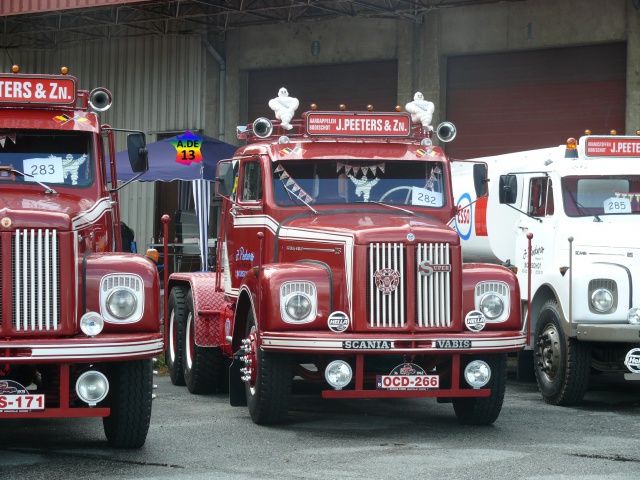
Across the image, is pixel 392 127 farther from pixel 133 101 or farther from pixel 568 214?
pixel 133 101

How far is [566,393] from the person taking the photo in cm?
1154

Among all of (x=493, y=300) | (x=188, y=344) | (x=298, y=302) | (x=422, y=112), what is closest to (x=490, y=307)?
(x=493, y=300)

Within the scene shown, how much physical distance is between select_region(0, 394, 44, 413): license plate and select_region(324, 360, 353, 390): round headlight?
2.37 m

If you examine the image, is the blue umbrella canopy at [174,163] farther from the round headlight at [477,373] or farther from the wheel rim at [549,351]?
the round headlight at [477,373]

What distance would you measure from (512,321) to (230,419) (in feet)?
8.47

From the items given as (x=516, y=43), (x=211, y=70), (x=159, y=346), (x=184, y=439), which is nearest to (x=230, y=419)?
(x=184, y=439)

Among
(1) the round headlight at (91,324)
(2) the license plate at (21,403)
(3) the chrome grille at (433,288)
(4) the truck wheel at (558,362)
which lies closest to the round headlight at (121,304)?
(1) the round headlight at (91,324)

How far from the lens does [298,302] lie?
9.60 m

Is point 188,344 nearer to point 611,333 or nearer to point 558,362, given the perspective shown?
point 558,362

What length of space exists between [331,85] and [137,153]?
16.0 meters

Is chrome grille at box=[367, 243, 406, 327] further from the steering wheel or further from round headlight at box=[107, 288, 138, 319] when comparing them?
round headlight at box=[107, 288, 138, 319]

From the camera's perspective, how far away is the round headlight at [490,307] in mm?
9922

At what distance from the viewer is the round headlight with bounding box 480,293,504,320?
9.92 metres

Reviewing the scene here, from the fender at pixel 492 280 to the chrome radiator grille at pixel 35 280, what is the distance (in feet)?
11.0
